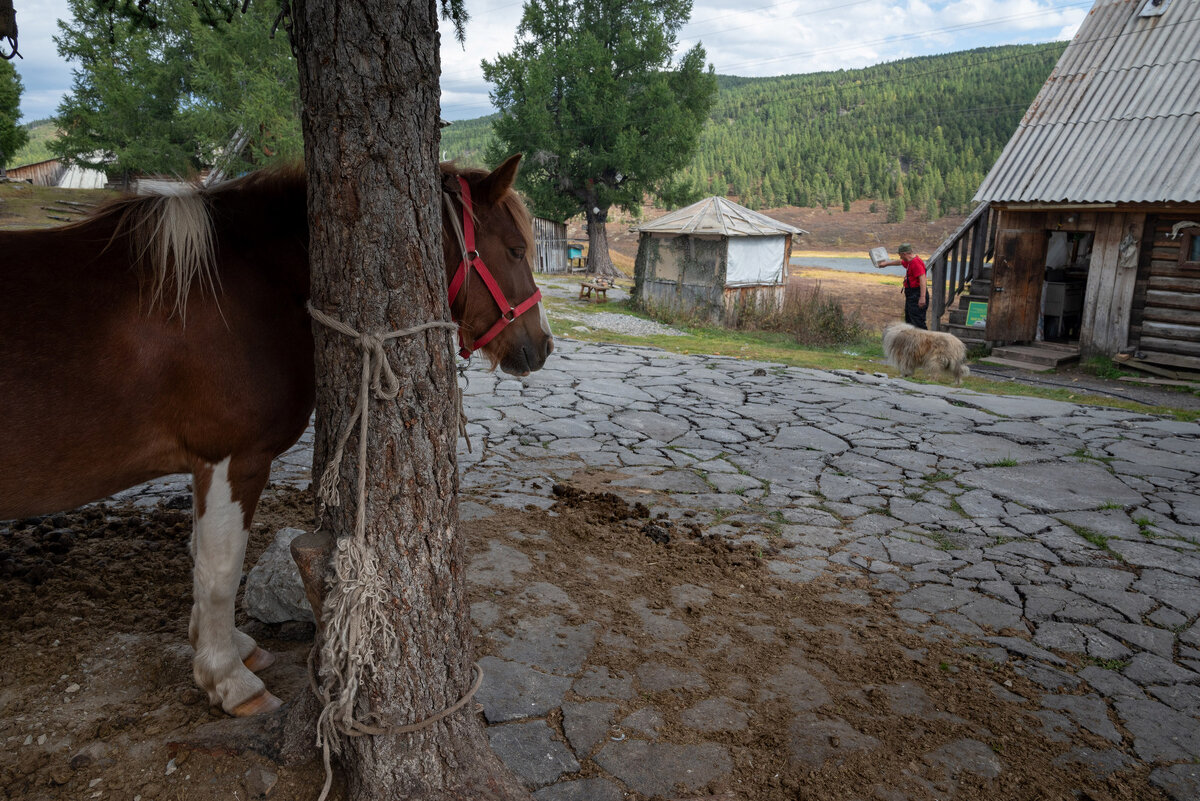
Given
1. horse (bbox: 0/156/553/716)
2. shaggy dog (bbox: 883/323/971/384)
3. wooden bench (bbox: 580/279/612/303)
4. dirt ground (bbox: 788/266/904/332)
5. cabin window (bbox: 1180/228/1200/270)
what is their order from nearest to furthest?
horse (bbox: 0/156/553/716), shaggy dog (bbox: 883/323/971/384), cabin window (bbox: 1180/228/1200/270), wooden bench (bbox: 580/279/612/303), dirt ground (bbox: 788/266/904/332)

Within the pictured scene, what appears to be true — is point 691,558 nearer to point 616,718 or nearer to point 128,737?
point 616,718

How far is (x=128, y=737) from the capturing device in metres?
2.25

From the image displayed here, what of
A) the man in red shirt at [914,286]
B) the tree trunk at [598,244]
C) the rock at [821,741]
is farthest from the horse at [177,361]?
the tree trunk at [598,244]

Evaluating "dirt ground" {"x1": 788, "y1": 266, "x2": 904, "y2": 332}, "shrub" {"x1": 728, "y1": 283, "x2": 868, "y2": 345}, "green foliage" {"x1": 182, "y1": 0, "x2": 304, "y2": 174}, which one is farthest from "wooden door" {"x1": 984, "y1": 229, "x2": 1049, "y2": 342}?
"green foliage" {"x1": 182, "y1": 0, "x2": 304, "y2": 174}

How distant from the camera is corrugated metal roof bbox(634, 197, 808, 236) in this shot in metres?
17.3

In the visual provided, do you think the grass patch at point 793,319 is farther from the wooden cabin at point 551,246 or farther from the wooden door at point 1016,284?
the wooden cabin at point 551,246

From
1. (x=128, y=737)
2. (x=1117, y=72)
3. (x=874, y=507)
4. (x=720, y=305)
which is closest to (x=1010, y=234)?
(x=1117, y=72)

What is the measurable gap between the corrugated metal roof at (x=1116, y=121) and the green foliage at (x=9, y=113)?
78.1ft

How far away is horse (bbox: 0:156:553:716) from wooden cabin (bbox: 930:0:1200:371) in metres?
12.4

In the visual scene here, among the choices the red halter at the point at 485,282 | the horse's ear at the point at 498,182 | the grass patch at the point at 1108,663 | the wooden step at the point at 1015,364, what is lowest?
the grass patch at the point at 1108,663

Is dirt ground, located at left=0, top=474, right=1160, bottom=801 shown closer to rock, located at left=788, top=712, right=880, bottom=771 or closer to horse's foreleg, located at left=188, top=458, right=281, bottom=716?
rock, located at left=788, top=712, right=880, bottom=771

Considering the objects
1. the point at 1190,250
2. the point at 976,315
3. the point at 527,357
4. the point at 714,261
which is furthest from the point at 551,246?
the point at 527,357

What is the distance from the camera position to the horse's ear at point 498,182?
269cm

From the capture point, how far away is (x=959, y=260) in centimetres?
1426
